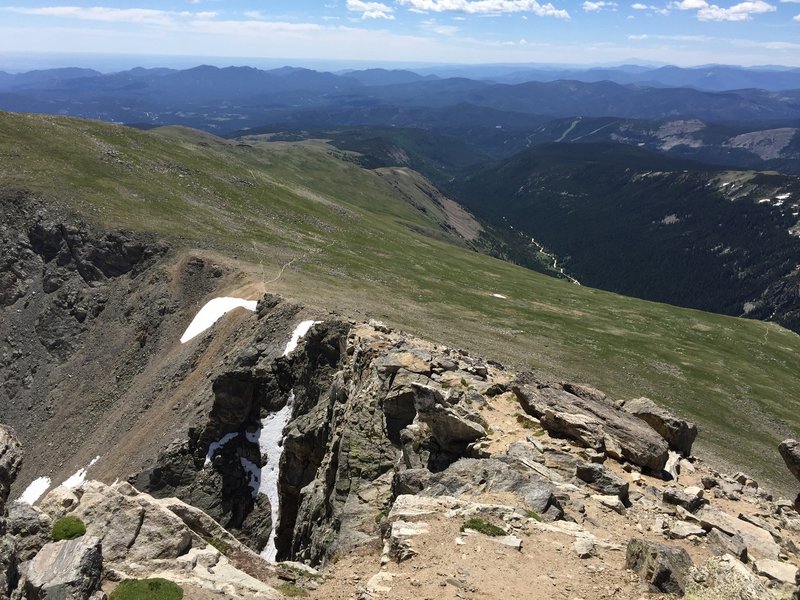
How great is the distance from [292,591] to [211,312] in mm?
53991

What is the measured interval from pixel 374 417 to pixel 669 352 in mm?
85046

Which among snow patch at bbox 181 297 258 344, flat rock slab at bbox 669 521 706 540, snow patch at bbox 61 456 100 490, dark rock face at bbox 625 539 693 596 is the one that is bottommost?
snow patch at bbox 61 456 100 490

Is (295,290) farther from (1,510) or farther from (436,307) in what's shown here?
(1,510)

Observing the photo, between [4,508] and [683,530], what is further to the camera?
[683,530]

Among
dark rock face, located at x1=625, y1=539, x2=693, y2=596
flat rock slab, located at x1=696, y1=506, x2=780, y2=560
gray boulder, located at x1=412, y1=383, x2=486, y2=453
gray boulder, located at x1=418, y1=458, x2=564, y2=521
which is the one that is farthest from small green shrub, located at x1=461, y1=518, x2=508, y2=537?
flat rock slab, located at x1=696, y1=506, x2=780, y2=560

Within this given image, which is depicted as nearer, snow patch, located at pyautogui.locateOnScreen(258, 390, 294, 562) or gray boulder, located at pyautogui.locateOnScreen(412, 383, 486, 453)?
gray boulder, located at pyautogui.locateOnScreen(412, 383, 486, 453)

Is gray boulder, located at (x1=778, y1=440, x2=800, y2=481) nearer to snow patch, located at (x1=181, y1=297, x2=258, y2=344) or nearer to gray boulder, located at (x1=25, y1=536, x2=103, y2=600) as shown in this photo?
gray boulder, located at (x1=25, y1=536, x2=103, y2=600)

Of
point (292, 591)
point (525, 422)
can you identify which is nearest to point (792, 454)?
point (525, 422)

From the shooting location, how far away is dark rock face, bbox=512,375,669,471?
27766mm

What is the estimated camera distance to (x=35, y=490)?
56.6 meters

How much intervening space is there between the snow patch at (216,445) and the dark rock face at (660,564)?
1490 inches

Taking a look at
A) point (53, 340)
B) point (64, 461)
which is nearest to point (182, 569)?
point (64, 461)

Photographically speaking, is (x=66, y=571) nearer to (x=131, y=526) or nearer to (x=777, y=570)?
(x=131, y=526)

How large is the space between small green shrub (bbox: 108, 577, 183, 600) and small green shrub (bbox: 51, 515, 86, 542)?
10.3 ft
